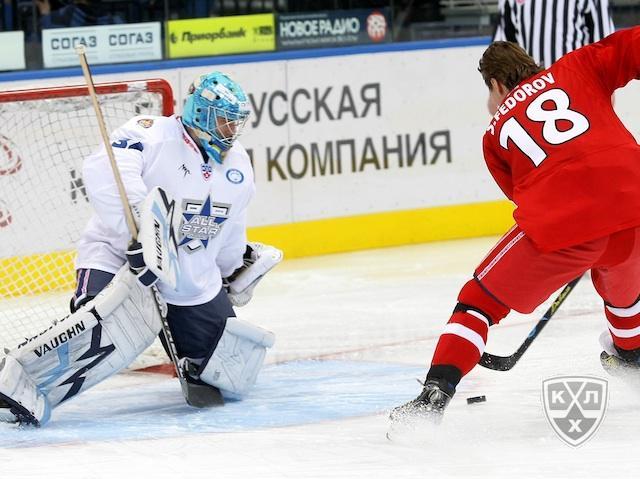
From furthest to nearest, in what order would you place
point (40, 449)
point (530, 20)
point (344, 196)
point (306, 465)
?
point (344, 196)
point (530, 20)
point (40, 449)
point (306, 465)

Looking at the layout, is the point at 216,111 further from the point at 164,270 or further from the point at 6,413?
the point at 6,413

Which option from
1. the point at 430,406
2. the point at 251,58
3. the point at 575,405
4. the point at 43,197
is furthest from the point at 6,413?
the point at 251,58

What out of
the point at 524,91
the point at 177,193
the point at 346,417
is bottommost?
the point at 346,417

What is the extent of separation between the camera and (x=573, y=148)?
3.12 meters

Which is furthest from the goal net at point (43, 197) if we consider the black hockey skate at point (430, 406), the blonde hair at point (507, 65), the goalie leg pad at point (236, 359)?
the black hockey skate at point (430, 406)

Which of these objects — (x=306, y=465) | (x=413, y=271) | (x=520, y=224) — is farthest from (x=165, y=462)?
(x=413, y=271)

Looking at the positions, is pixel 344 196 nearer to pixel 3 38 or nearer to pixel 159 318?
pixel 3 38

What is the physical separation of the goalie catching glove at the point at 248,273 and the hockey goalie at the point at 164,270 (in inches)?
1.7

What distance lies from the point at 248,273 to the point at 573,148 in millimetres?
1123

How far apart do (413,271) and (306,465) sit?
2.86 meters

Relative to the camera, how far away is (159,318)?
3.62 meters

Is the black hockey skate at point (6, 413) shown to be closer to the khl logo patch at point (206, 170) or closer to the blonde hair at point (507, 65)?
the khl logo patch at point (206, 170)

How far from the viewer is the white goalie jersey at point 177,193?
354cm

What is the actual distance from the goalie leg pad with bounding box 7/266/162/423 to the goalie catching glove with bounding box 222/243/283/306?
0.39m
